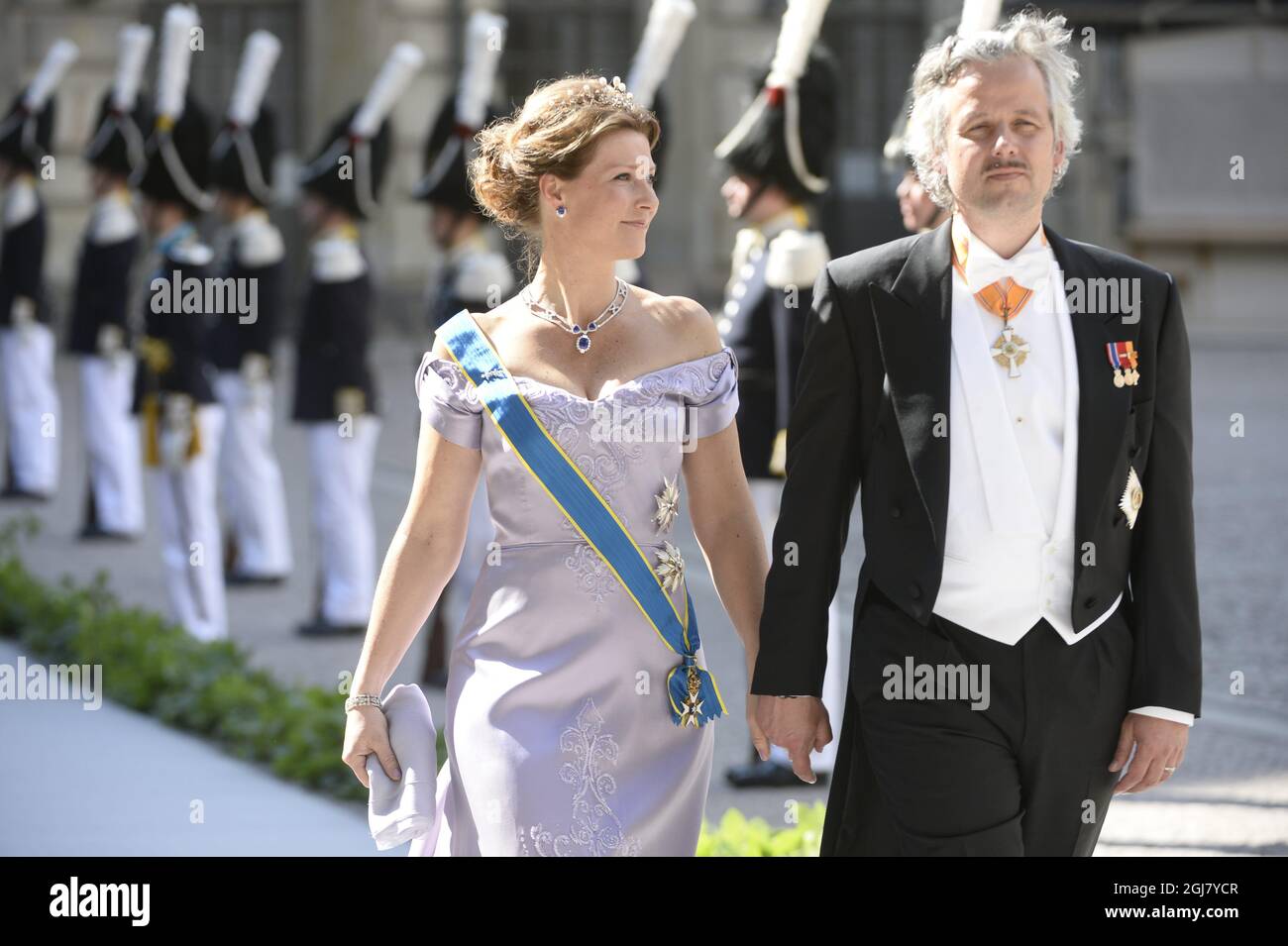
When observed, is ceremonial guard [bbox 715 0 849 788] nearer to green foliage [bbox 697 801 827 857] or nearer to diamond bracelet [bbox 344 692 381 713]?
green foliage [bbox 697 801 827 857]

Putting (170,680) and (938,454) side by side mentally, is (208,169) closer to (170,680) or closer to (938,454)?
(170,680)

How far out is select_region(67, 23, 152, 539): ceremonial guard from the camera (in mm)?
11047

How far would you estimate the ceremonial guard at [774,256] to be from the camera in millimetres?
6168

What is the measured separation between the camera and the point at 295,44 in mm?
21047

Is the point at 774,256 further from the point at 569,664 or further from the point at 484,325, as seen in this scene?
the point at 569,664

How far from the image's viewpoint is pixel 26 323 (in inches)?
486

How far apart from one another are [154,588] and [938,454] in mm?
7105

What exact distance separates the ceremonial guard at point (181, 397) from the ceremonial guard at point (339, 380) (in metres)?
0.44

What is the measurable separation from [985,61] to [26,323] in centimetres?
1000

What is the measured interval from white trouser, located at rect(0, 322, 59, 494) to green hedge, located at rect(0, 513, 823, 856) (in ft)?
10.1

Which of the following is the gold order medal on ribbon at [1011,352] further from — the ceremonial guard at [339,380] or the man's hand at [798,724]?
the ceremonial guard at [339,380]

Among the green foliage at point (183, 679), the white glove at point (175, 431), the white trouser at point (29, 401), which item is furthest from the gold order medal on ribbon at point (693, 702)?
the white trouser at point (29, 401)
